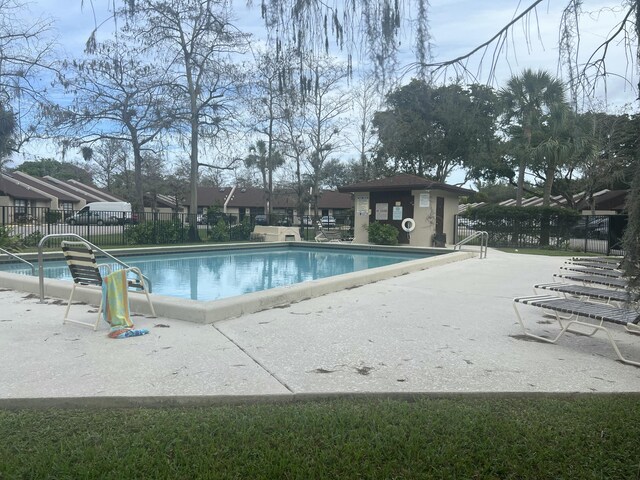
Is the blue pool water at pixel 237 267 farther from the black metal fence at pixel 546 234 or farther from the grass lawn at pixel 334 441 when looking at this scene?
the grass lawn at pixel 334 441

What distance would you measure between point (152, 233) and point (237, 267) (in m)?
8.37

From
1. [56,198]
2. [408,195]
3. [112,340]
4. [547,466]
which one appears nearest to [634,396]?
[547,466]

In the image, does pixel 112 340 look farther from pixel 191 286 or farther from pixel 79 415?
pixel 191 286

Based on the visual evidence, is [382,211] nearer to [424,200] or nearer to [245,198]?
[424,200]

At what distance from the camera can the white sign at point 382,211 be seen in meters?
22.6

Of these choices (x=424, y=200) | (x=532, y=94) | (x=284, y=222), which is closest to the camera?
(x=532, y=94)

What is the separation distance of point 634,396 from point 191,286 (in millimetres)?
9382

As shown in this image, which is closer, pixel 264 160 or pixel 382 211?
pixel 382 211

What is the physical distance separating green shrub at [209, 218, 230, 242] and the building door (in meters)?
7.53

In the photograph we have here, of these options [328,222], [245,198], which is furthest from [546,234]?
[245,198]

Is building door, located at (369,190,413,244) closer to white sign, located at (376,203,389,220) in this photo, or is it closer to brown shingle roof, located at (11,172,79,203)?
white sign, located at (376,203,389,220)

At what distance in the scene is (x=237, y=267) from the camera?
15305 mm

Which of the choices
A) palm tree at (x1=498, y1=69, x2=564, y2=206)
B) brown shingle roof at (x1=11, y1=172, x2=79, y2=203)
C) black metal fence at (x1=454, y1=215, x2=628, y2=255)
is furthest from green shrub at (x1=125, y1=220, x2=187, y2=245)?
brown shingle roof at (x1=11, y1=172, x2=79, y2=203)

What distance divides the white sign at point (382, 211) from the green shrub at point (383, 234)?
0.93m
